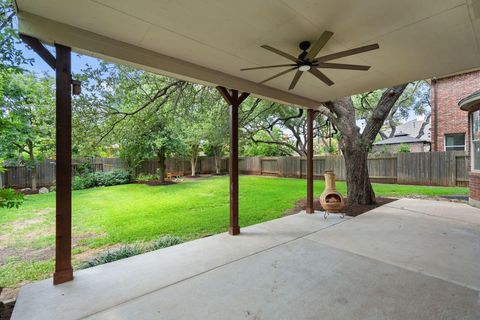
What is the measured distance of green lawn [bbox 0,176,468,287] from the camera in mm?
3525

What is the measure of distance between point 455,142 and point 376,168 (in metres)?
3.49

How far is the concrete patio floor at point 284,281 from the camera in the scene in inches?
77.5

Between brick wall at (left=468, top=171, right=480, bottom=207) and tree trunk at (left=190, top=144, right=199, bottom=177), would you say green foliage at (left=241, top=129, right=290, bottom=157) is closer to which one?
tree trunk at (left=190, top=144, right=199, bottom=177)

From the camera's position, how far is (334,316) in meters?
1.90

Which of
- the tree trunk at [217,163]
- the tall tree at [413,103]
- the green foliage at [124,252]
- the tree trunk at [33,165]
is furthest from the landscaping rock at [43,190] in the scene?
the tall tree at [413,103]

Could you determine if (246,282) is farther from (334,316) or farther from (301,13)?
(301,13)

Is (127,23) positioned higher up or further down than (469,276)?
higher up

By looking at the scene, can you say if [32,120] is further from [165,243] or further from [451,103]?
[451,103]

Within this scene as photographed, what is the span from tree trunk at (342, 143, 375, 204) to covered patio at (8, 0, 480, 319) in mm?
2888

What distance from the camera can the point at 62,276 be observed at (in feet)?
7.98

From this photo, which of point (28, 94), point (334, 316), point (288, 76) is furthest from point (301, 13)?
point (28, 94)

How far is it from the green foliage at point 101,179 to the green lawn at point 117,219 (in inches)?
81.3

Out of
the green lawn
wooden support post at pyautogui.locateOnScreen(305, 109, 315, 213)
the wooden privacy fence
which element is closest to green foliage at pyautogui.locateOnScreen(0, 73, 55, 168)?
the wooden privacy fence

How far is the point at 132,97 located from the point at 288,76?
3.62m
